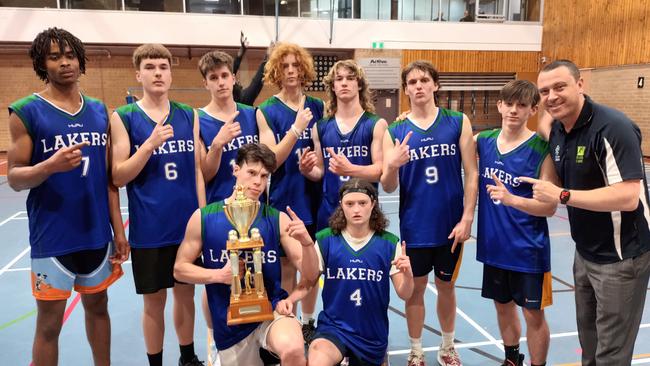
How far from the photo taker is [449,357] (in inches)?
142

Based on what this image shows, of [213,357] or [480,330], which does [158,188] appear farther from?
[480,330]

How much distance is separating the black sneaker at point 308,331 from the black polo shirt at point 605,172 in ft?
7.40

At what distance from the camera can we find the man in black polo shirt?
2.42m

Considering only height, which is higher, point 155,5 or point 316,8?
point 316,8

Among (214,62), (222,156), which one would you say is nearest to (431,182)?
(222,156)

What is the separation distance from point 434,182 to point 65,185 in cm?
253

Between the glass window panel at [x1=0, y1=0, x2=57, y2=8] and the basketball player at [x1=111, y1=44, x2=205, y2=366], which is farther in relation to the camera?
the glass window panel at [x1=0, y1=0, x2=57, y2=8]

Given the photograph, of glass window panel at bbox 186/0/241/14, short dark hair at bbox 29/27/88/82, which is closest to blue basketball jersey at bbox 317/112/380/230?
short dark hair at bbox 29/27/88/82

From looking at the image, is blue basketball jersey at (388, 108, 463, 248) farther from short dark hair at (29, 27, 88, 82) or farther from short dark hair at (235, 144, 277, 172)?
short dark hair at (29, 27, 88, 82)

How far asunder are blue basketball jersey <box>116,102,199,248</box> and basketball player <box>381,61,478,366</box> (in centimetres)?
149

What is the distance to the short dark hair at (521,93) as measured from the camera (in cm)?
305

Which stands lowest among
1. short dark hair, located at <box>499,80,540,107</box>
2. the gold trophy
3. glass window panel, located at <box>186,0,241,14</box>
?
the gold trophy

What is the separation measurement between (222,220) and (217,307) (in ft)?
1.85

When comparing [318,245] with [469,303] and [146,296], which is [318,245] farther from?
[469,303]
